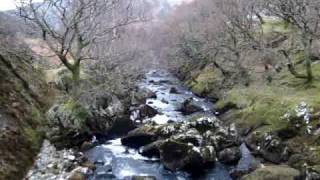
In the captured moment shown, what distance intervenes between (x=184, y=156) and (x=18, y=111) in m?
9.55

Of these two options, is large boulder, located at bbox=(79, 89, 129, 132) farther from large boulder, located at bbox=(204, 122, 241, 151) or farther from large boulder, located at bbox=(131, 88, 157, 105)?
large boulder, located at bbox=(204, 122, 241, 151)

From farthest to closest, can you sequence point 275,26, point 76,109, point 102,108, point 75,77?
point 275,26, point 102,108, point 75,77, point 76,109

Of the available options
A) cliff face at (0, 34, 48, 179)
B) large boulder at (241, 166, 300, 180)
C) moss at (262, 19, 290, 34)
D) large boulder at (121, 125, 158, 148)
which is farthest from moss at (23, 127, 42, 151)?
moss at (262, 19, 290, 34)

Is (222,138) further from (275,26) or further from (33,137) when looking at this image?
(275,26)

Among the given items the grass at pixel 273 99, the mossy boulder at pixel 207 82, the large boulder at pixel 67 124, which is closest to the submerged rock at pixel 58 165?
the large boulder at pixel 67 124

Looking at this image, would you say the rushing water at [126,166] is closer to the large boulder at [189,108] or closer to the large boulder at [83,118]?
the large boulder at [83,118]

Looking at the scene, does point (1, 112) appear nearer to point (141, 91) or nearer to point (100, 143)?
point (100, 143)

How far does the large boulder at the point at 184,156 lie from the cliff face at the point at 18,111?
7.24 m

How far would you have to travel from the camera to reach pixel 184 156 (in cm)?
2392

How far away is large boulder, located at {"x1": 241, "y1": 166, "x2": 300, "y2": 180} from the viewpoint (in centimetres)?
1980

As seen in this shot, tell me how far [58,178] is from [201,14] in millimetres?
52535

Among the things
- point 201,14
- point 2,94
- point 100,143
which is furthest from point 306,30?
point 201,14

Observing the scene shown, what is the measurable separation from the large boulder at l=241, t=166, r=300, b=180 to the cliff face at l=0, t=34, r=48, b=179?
11.0 m

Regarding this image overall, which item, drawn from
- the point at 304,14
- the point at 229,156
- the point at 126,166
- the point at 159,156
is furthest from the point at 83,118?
the point at 304,14
